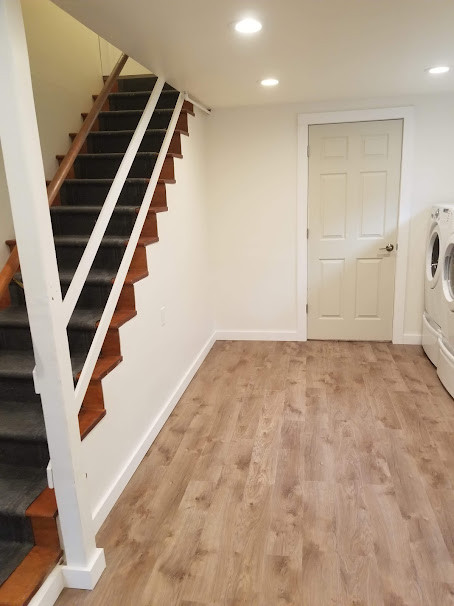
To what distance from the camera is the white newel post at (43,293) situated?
133 cm

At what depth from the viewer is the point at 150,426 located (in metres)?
2.70

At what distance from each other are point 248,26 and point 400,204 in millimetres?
2474

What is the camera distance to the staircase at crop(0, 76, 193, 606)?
171cm

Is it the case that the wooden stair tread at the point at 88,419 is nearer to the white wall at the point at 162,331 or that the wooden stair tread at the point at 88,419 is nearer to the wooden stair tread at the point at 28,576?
the white wall at the point at 162,331

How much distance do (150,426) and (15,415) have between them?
0.87 m

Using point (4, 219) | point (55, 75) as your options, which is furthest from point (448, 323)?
point (55, 75)

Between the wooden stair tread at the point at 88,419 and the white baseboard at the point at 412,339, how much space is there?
311 centimetres

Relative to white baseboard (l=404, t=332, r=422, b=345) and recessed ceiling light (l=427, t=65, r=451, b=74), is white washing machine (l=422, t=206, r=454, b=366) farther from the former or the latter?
recessed ceiling light (l=427, t=65, r=451, b=74)

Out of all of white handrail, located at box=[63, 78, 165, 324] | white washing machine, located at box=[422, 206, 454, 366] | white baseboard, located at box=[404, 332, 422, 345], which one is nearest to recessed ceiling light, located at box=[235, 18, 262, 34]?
white handrail, located at box=[63, 78, 165, 324]

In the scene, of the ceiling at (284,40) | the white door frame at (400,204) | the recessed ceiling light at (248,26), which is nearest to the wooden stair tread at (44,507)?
the ceiling at (284,40)

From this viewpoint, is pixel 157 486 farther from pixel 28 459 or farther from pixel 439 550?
pixel 439 550

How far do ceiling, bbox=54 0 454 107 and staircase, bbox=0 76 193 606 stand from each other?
719 mm

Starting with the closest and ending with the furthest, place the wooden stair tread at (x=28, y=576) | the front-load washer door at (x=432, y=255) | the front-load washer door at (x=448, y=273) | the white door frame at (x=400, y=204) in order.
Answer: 1. the wooden stair tread at (x=28, y=576)
2. the front-load washer door at (x=448, y=273)
3. the front-load washer door at (x=432, y=255)
4. the white door frame at (x=400, y=204)

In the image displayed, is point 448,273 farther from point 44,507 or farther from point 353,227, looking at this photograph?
point 44,507
